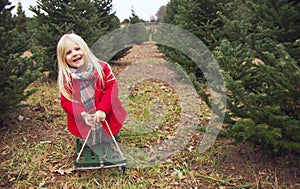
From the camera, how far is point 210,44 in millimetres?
5602

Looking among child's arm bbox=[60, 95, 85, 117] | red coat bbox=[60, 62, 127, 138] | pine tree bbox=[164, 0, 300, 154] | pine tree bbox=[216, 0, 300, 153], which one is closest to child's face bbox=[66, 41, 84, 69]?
red coat bbox=[60, 62, 127, 138]

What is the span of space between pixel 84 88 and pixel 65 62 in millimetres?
341

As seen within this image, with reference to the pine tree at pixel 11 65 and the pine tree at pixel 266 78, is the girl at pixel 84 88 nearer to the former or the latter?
the pine tree at pixel 11 65

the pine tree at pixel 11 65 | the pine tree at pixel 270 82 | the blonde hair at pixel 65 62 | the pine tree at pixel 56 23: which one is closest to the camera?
the pine tree at pixel 270 82

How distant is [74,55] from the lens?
2.83 meters

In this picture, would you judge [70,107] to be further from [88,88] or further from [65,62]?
[65,62]

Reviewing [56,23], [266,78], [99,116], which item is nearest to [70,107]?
[99,116]

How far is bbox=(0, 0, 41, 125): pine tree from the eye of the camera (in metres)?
3.28

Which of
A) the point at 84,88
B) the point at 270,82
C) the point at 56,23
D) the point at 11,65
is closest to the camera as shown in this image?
the point at 270,82

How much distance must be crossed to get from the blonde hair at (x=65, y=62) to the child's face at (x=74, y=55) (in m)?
0.03

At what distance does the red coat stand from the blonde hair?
0.21ft

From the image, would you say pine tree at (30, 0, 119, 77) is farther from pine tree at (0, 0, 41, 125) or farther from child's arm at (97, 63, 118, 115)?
child's arm at (97, 63, 118, 115)

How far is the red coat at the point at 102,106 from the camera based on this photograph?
289 cm

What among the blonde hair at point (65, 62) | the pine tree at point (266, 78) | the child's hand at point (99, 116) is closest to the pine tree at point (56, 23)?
the blonde hair at point (65, 62)
